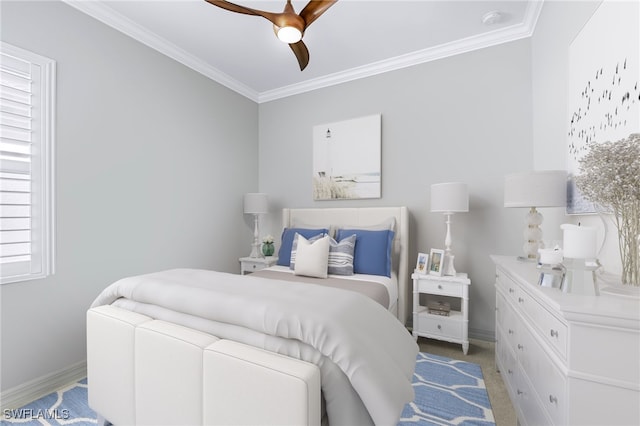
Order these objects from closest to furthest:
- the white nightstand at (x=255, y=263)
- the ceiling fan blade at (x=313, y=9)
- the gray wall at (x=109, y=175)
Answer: the ceiling fan blade at (x=313, y=9) < the gray wall at (x=109, y=175) < the white nightstand at (x=255, y=263)

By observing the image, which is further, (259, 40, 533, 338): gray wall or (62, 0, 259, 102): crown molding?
(259, 40, 533, 338): gray wall

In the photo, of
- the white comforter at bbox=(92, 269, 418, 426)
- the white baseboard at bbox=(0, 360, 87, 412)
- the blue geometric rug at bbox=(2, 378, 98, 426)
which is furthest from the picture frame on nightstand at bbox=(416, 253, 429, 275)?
the white baseboard at bbox=(0, 360, 87, 412)

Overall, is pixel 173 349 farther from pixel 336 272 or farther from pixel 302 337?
pixel 336 272

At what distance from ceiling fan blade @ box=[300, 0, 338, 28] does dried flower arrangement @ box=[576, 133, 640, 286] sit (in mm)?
1486

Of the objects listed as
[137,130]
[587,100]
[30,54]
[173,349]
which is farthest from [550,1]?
[30,54]

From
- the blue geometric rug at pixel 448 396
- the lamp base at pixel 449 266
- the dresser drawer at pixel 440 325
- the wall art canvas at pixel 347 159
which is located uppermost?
the wall art canvas at pixel 347 159

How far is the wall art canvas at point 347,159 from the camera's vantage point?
3.35 metres

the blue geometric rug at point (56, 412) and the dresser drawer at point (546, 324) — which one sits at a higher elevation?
the dresser drawer at point (546, 324)

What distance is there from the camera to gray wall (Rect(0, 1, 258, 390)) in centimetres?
203

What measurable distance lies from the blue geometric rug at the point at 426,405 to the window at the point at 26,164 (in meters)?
0.83

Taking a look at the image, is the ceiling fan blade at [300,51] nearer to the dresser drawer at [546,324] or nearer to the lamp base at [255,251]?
the dresser drawer at [546,324]

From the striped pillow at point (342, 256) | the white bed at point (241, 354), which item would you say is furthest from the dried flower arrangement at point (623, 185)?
the striped pillow at point (342, 256)

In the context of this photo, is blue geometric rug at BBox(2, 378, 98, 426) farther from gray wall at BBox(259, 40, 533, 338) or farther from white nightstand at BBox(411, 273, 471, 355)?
gray wall at BBox(259, 40, 533, 338)

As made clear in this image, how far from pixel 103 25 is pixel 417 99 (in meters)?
2.97
